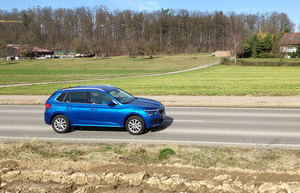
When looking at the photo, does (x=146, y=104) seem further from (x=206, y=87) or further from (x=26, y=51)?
(x=26, y=51)

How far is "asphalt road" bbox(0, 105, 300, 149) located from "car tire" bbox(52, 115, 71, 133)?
216 millimetres

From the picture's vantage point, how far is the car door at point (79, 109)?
9930 mm

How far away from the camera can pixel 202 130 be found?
10.2 m

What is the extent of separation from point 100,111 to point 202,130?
11.9 ft

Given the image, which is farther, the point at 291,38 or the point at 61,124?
the point at 291,38

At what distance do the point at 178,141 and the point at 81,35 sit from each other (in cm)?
14498

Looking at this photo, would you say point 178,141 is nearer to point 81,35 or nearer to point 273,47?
point 273,47

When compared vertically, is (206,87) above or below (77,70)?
below

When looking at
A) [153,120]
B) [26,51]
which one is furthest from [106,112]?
[26,51]

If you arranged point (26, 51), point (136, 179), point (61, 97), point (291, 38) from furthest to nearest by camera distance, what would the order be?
point (26, 51), point (291, 38), point (61, 97), point (136, 179)

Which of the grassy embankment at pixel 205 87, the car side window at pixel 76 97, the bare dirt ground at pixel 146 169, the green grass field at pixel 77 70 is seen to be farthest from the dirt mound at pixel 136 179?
the green grass field at pixel 77 70

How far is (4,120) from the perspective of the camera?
12.5 m

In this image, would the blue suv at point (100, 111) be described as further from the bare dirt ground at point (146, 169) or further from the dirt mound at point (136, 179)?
the dirt mound at point (136, 179)

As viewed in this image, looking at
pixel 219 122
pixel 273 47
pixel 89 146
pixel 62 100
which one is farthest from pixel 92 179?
pixel 273 47
